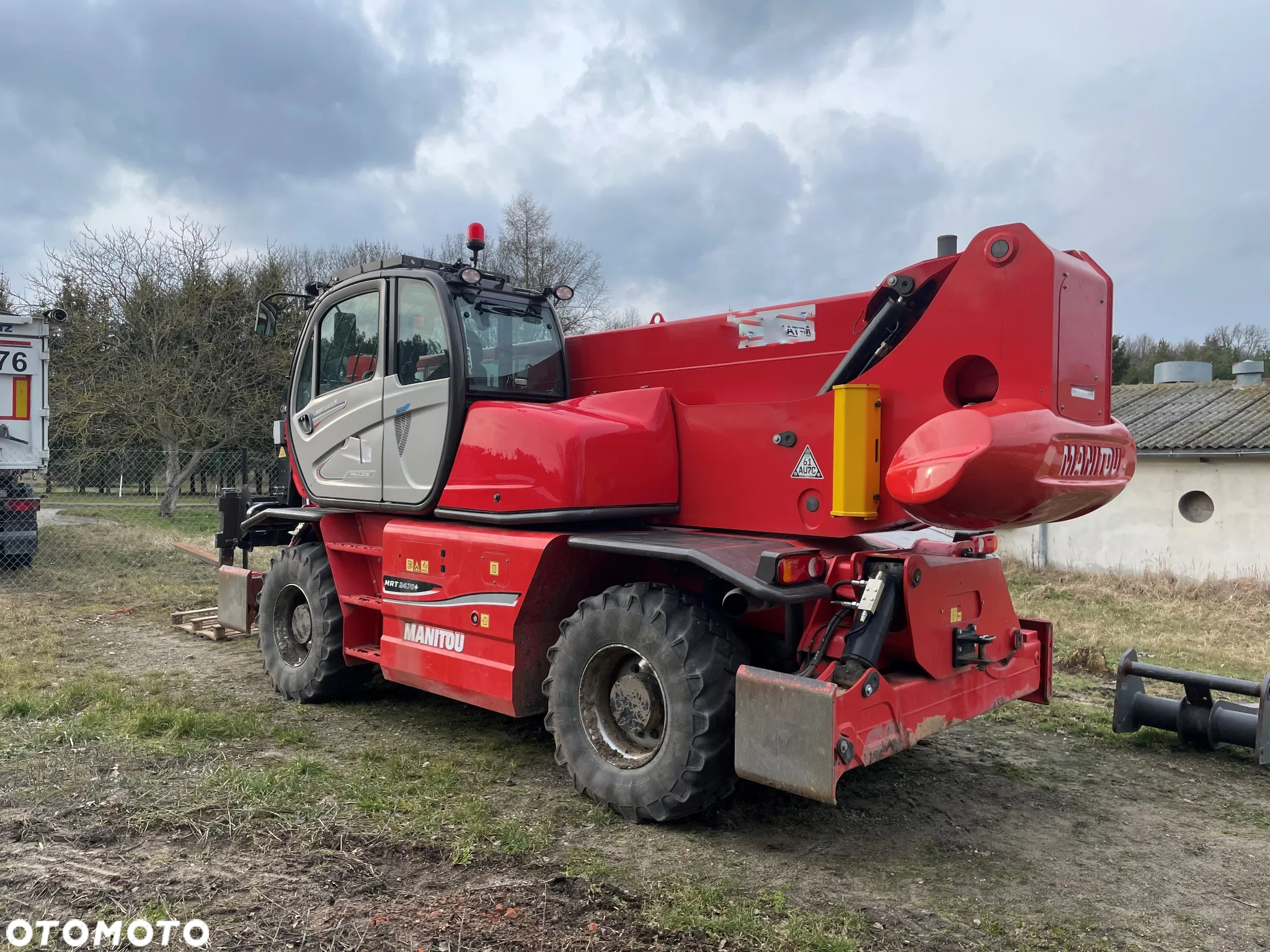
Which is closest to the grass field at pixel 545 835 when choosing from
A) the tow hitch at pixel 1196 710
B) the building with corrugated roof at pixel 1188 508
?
the tow hitch at pixel 1196 710

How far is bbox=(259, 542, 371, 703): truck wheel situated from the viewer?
20.0 feet

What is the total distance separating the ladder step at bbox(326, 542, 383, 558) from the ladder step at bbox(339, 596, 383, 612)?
28cm

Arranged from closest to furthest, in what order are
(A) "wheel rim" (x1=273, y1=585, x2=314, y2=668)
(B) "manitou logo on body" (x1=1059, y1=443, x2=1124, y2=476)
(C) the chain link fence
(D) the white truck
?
(B) "manitou logo on body" (x1=1059, y1=443, x2=1124, y2=476) < (A) "wheel rim" (x1=273, y1=585, x2=314, y2=668) < (C) the chain link fence < (D) the white truck

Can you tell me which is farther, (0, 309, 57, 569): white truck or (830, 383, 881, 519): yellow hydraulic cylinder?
(0, 309, 57, 569): white truck

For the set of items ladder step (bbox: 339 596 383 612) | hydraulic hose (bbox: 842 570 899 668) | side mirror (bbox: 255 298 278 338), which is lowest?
ladder step (bbox: 339 596 383 612)

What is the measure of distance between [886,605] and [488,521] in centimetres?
215

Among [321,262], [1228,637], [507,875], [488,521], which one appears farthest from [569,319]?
[507,875]

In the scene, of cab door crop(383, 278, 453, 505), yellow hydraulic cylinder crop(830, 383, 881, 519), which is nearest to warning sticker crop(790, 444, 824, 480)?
yellow hydraulic cylinder crop(830, 383, 881, 519)

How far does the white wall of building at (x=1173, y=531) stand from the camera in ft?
44.3

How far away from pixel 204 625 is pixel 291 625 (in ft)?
7.69

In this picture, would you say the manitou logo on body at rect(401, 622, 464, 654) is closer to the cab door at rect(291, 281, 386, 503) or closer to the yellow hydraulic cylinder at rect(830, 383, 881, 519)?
the cab door at rect(291, 281, 386, 503)

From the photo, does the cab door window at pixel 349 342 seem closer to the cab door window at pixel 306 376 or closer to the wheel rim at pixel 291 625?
the cab door window at pixel 306 376

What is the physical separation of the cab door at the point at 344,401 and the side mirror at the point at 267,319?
0.33 meters

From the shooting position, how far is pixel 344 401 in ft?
19.8
